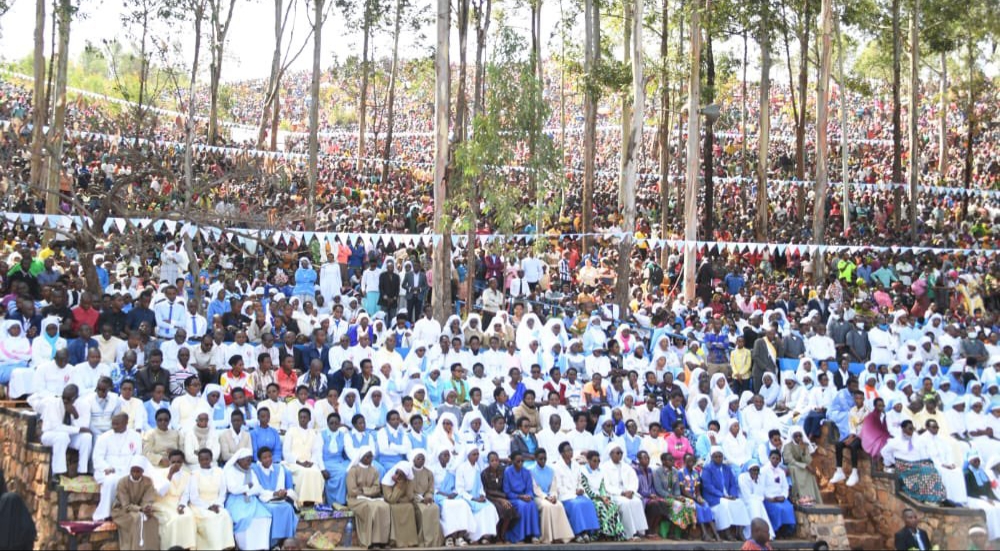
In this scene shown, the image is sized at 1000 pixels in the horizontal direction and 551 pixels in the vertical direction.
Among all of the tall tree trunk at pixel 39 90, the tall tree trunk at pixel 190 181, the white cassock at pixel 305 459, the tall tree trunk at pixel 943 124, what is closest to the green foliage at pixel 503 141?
the tall tree trunk at pixel 190 181

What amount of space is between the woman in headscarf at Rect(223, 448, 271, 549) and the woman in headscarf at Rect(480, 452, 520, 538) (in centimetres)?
251

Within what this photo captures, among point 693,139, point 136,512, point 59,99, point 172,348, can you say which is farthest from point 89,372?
point 693,139

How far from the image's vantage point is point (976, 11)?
35531 mm

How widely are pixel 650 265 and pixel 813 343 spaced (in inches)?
243

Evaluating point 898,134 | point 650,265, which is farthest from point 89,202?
point 898,134

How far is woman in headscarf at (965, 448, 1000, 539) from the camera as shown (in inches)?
567

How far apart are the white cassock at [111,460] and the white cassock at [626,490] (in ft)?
17.4

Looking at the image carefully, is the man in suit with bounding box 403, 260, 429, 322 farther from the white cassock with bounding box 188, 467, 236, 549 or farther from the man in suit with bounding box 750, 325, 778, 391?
the white cassock with bounding box 188, 467, 236, 549

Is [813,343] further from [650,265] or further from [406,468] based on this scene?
[406,468]

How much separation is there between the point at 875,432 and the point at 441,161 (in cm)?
893

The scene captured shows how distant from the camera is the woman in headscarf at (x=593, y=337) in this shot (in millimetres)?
17672

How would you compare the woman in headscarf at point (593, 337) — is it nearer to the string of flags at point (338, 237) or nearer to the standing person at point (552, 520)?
the string of flags at point (338, 237)

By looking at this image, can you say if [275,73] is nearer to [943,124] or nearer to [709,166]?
[709,166]

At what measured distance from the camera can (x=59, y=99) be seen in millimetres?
25281
